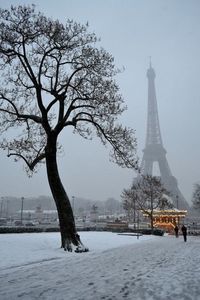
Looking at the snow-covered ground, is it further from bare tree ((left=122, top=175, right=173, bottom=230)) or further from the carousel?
the carousel

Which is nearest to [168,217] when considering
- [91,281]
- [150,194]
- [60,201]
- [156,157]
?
[150,194]

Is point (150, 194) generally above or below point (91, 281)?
above

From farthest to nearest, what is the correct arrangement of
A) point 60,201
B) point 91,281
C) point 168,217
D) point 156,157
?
point 156,157, point 168,217, point 60,201, point 91,281

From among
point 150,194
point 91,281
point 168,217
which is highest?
point 150,194

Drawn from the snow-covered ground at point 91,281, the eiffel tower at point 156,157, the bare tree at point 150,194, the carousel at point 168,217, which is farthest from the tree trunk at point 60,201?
the eiffel tower at point 156,157

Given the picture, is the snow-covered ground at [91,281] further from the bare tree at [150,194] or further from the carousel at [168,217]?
the carousel at [168,217]

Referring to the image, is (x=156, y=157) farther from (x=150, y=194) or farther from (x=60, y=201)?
(x=60, y=201)

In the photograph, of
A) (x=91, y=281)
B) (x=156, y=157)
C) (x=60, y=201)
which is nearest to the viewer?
(x=91, y=281)

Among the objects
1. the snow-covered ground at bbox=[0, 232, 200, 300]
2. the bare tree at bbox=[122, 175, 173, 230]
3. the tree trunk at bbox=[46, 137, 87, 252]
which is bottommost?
the snow-covered ground at bbox=[0, 232, 200, 300]

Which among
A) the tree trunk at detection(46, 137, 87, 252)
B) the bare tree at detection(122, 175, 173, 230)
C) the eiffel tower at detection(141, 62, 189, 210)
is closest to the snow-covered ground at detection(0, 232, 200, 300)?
the tree trunk at detection(46, 137, 87, 252)

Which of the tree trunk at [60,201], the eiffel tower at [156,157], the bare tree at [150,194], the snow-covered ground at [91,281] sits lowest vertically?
the snow-covered ground at [91,281]

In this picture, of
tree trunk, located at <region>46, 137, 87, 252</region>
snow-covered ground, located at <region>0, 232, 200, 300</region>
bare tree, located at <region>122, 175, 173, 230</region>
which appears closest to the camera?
snow-covered ground, located at <region>0, 232, 200, 300</region>

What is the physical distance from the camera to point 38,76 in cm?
1938

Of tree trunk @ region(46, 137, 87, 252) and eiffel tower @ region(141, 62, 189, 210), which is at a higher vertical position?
eiffel tower @ region(141, 62, 189, 210)
